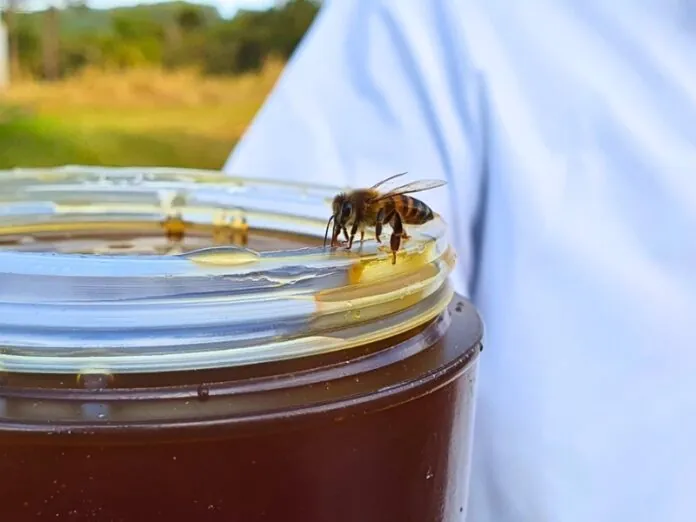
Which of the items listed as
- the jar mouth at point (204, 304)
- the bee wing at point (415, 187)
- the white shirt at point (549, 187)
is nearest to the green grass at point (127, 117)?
the white shirt at point (549, 187)

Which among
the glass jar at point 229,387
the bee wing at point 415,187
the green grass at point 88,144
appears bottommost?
the green grass at point 88,144

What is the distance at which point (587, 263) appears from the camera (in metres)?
0.55

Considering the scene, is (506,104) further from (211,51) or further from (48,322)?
(211,51)

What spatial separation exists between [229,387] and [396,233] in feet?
0.44

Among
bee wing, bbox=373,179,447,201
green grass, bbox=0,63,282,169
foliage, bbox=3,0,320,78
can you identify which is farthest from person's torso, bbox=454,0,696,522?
foliage, bbox=3,0,320,78

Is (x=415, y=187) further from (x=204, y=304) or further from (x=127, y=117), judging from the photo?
(x=127, y=117)

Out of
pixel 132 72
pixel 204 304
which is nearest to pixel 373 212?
pixel 204 304

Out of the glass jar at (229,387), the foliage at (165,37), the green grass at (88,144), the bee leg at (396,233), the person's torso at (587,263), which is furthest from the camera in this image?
the foliage at (165,37)

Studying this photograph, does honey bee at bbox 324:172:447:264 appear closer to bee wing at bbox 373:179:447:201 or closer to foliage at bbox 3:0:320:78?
bee wing at bbox 373:179:447:201

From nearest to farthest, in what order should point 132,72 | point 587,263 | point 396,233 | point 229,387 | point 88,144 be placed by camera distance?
point 229,387 < point 396,233 < point 587,263 < point 88,144 < point 132,72

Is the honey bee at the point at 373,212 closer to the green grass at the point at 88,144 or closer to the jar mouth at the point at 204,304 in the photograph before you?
the jar mouth at the point at 204,304

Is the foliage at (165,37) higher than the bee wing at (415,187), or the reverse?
the foliage at (165,37)

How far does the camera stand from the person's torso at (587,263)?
521 mm

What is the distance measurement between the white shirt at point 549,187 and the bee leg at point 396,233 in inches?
7.3
